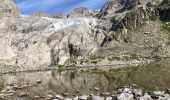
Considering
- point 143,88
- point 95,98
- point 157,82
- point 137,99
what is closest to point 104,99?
point 95,98

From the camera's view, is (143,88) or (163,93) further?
(143,88)

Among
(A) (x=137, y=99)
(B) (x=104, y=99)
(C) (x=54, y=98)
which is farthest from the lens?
(C) (x=54, y=98)

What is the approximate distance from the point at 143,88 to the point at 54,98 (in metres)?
16.6

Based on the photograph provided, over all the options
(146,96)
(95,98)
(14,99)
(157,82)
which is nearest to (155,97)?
(146,96)

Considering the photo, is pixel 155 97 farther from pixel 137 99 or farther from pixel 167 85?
pixel 167 85

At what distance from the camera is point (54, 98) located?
225 feet

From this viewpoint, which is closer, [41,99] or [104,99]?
[104,99]

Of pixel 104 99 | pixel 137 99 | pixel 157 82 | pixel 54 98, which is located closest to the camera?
pixel 137 99

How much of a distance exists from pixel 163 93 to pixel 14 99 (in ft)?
97.9

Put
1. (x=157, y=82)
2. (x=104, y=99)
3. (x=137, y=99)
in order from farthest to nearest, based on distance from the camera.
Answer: (x=157, y=82)
(x=104, y=99)
(x=137, y=99)

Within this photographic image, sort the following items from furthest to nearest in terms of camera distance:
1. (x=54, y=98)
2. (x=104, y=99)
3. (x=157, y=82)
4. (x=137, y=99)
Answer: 1. (x=157, y=82)
2. (x=54, y=98)
3. (x=104, y=99)
4. (x=137, y=99)

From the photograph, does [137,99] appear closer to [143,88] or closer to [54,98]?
[143,88]

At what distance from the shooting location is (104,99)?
59.3 metres

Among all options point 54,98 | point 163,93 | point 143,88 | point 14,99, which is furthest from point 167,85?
point 14,99
